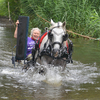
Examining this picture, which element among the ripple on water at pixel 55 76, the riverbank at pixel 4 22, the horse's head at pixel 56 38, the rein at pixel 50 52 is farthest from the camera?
the riverbank at pixel 4 22

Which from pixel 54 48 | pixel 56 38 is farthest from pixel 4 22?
pixel 54 48

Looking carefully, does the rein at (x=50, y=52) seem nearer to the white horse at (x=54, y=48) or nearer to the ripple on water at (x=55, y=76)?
the white horse at (x=54, y=48)

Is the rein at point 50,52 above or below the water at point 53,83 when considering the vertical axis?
above

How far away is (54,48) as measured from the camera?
543cm

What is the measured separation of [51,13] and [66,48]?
8.51m

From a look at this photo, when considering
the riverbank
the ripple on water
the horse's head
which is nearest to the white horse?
the horse's head

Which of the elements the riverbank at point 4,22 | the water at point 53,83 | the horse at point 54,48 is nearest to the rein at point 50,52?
the horse at point 54,48

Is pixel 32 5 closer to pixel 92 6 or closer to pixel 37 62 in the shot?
pixel 92 6

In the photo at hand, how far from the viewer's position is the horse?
553 centimetres

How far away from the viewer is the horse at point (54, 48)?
5.53m

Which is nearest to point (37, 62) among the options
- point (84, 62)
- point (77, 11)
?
point (84, 62)

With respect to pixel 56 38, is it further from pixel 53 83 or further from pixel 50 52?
pixel 53 83

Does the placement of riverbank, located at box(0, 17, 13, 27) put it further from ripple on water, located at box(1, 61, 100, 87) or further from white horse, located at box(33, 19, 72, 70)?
white horse, located at box(33, 19, 72, 70)

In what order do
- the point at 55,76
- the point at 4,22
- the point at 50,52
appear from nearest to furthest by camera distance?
the point at 50,52, the point at 55,76, the point at 4,22
